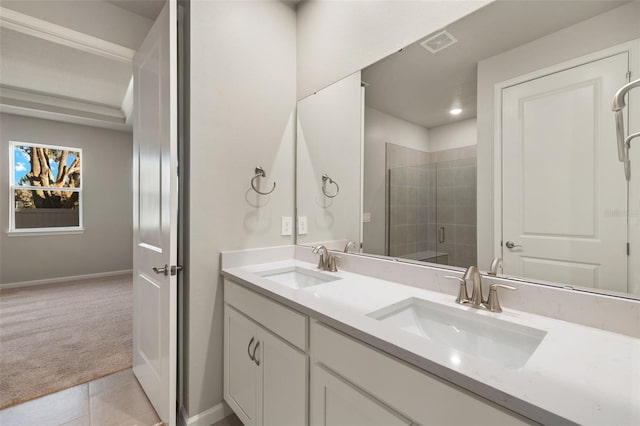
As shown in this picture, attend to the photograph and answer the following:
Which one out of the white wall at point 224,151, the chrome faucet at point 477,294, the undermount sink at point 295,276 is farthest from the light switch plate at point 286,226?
the chrome faucet at point 477,294

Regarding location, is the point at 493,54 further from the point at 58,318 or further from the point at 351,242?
the point at 58,318

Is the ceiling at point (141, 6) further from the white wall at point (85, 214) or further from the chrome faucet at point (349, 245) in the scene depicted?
the white wall at point (85, 214)

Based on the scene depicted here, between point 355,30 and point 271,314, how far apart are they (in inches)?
62.3

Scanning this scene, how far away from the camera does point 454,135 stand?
48.4 inches

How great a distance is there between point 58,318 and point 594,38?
4.65 meters

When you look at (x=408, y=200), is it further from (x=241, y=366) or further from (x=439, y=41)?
(x=241, y=366)

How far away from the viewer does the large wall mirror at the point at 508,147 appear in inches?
34.3

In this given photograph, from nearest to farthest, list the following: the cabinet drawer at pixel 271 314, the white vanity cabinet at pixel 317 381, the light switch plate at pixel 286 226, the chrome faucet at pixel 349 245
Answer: the white vanity cabinet at pixel 317 381 → the cabinet drawer at pixel 271 314 → the chrome faucet at pixel 349 245 → the light switch plate at pixel 286 226

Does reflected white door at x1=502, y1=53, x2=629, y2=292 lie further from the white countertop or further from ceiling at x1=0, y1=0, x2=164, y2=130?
ceiling at x1=0, y1=0, x2=164, y2=130

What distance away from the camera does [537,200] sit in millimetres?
1005

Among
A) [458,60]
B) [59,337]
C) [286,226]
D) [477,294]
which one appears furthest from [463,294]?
[59,337]

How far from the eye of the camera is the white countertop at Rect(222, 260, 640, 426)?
522 millimetres

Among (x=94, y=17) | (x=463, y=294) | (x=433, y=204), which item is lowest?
(x=463, y=294)

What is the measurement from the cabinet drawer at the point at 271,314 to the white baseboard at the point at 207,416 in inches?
24.3
